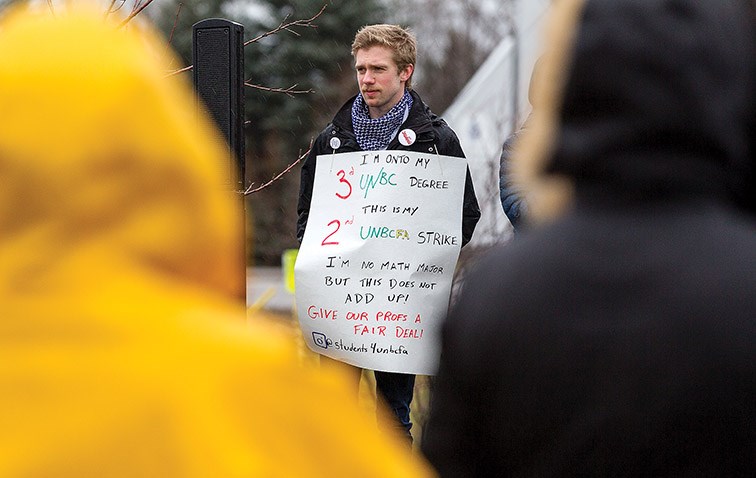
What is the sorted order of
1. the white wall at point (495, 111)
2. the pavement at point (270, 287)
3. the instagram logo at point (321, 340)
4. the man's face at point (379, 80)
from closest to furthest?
the man's face at point (379, 80) → the instagram logo at point (321, 340) → the white wall at point (495, 111) → the pavement at point (270, 287)

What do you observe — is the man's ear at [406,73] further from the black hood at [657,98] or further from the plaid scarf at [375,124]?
the black hood at [657,98]

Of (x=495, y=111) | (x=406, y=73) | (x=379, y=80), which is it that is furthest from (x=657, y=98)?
(x=495, y=111)

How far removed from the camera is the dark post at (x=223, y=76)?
230 inches

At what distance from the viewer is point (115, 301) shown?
61.2 inches

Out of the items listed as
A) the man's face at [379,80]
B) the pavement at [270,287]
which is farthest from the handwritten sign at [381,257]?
the pavement at [270,287]

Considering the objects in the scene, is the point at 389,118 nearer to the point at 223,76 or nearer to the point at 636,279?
the point at 223,76

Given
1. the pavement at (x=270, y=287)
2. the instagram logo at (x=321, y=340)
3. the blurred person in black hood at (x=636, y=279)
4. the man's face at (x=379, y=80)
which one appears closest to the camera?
the blurred person in black hood at (x=636, y=279)

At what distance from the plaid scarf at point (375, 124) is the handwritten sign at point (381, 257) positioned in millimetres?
58

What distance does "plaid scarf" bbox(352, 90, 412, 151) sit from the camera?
5398 millimetres

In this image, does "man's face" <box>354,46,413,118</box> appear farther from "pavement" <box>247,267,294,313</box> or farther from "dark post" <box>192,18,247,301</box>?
"pavement" <box>247,267,294,313</box>

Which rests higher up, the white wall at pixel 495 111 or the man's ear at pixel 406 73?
the man's ear at pixel 406 73

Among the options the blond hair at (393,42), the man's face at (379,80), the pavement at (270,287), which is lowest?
the pavement at (270,287)

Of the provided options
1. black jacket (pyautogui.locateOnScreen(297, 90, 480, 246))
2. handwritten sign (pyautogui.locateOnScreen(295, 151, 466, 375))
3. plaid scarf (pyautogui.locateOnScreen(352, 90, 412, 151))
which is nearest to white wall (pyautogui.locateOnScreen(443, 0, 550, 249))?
black jacket (pyautogui.locateOnScreen(297, 90, 480, 246))

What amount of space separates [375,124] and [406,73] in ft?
0.87
